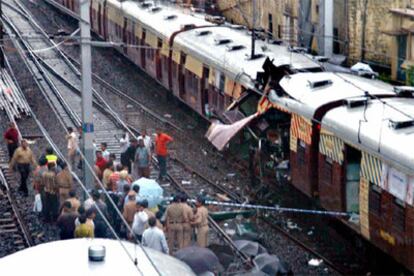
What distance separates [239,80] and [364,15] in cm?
962

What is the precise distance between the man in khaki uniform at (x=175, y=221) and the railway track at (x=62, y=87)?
7.38ft

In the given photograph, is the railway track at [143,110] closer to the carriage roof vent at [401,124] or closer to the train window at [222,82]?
the train window at [222,82]

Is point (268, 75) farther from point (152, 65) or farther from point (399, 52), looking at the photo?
point (152, 65)

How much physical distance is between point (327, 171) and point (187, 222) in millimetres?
2863

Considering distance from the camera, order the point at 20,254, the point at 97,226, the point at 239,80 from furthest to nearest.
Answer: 1. the point at 239,80
2. the point at 97,226
3. the point at 20,254

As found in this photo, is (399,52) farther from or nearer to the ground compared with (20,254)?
nearer to the ground


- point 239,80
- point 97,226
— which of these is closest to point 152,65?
point 239,80

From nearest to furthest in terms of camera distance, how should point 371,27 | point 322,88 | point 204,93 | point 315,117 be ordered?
point 315,117 → point 322,88 → point 204,93 → point 371,27

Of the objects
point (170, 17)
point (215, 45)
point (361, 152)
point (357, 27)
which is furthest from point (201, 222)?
point (357, 27)

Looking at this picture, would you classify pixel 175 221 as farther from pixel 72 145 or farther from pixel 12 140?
pixel 12 140

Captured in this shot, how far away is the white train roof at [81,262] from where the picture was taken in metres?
10.4

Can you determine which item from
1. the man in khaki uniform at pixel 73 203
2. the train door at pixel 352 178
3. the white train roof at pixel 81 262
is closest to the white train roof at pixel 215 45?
the train door at pixel 352 178

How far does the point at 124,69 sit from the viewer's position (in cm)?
3512

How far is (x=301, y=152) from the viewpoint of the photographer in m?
19.3
